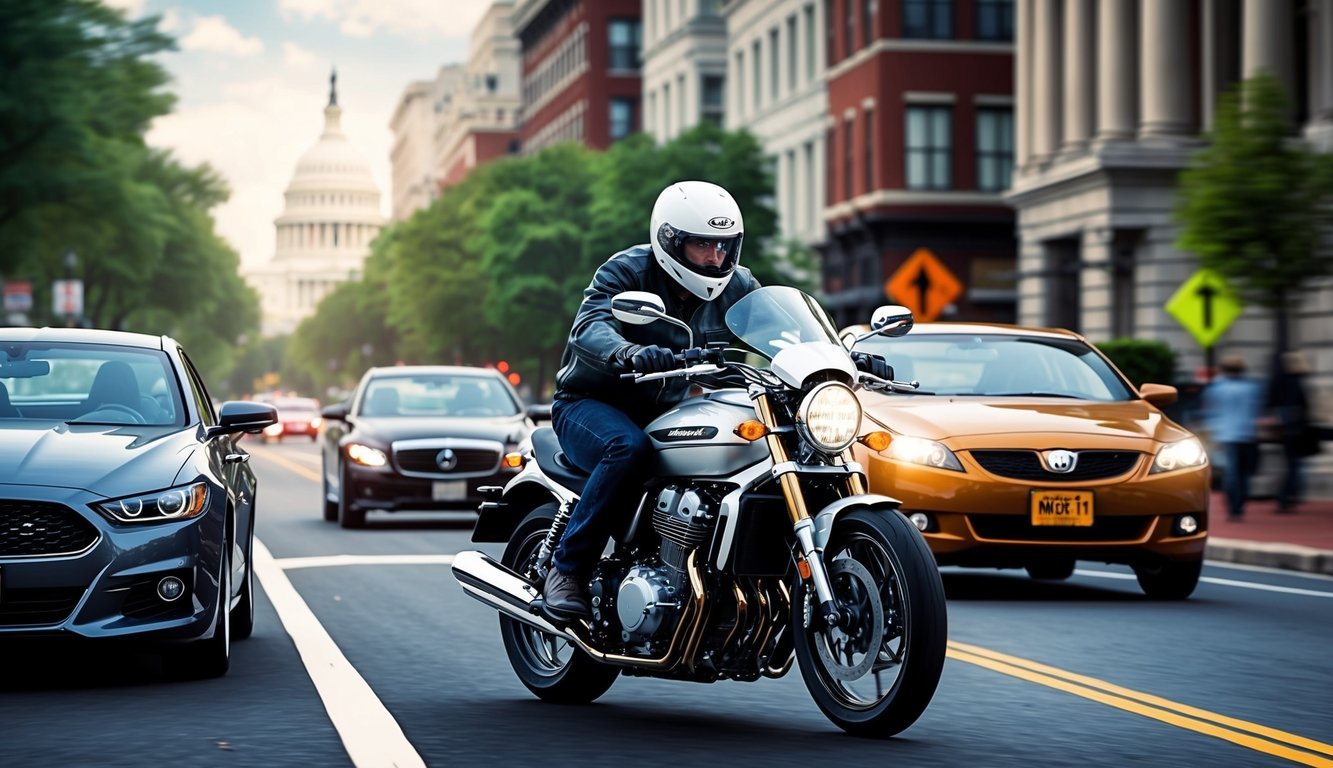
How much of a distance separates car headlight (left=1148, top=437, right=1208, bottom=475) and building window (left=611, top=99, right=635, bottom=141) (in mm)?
82120

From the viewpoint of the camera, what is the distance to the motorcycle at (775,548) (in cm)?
688

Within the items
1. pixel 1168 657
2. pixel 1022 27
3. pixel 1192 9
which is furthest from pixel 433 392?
pixel 1022 27

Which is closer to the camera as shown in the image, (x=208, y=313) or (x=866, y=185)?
(x=866, y=185)

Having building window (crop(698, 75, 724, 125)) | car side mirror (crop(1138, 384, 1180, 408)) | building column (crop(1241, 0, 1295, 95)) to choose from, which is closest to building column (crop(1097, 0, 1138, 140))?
building column (crop(1241, 0, 1295, 95))

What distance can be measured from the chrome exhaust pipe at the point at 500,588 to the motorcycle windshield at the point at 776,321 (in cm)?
135

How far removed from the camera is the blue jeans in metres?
7.57

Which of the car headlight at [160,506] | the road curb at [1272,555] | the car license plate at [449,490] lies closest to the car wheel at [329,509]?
the car license plate at [449,490]

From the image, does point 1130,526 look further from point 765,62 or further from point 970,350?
point 765,62

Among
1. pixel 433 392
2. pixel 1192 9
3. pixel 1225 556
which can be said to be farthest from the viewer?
pixel 1192 9

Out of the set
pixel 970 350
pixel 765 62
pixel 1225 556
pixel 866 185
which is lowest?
pixel 1225 556

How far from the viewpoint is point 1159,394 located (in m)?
13.7

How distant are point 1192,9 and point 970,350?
30891 millimetres

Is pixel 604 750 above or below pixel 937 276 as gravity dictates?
below

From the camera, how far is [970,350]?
1446cm
